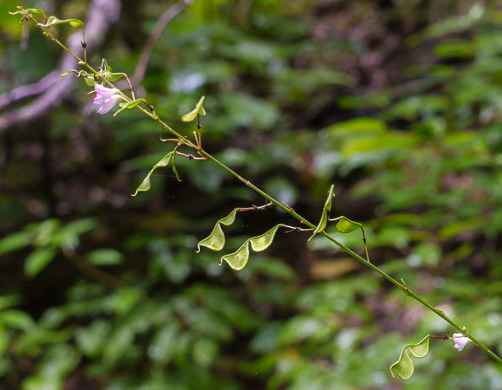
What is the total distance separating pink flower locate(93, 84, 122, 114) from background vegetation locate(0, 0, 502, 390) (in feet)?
2.30

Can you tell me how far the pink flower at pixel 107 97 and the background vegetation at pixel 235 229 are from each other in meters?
0.70

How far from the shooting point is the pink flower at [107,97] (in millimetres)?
350

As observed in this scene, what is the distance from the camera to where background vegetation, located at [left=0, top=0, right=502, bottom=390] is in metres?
1.23

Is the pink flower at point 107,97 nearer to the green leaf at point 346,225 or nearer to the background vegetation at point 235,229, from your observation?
the green leaf at point 346,225

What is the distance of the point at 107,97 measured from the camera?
36 centimetres

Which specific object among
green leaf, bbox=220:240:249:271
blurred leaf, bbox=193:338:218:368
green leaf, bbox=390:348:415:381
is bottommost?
blurred leaf, bbox=193:338:218:368

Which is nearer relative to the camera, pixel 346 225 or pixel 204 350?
pixel 346 225

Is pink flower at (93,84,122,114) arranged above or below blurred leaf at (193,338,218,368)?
above

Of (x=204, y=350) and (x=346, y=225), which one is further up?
(x=346, y=225)

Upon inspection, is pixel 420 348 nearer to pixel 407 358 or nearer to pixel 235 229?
pixel 407 358

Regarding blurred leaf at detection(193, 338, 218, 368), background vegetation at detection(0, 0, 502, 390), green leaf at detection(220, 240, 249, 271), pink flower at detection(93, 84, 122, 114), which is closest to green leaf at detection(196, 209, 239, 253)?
green leaf at detection(220, 240, 249, 271)

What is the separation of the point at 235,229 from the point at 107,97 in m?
0.64

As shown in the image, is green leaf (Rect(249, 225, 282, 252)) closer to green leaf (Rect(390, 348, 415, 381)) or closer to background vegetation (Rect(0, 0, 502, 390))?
green leaf (Rect(390, 348, 415, 381))

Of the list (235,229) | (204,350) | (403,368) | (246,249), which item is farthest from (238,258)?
(204,350)
